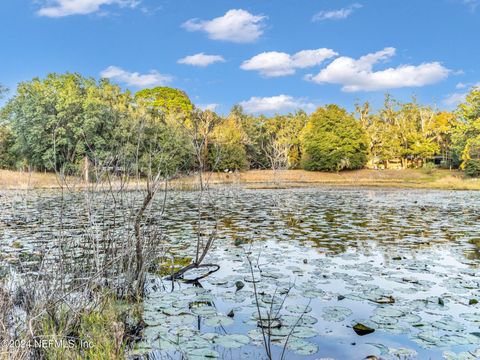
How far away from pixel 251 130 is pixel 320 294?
5555 cm

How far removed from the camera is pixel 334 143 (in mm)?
53719

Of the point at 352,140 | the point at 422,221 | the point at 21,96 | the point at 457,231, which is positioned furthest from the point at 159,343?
the point at 352,140

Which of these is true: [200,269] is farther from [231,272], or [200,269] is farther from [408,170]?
[408,170]

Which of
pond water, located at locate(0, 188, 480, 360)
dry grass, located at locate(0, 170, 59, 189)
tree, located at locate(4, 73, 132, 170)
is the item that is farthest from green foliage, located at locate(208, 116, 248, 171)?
pond water, located at locate(0, 188, 480, 360)

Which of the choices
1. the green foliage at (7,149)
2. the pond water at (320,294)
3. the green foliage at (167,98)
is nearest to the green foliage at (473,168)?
the green foliage at (167,98)

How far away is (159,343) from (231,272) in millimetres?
3125

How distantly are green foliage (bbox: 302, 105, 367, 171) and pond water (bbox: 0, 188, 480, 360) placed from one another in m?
42.4

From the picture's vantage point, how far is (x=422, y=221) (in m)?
13.3

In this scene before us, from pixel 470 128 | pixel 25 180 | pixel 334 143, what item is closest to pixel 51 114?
pixel 25 180

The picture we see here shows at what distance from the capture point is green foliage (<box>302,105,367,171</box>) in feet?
175

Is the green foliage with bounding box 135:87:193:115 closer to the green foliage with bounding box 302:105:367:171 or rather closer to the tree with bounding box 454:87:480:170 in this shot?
the green foliage with bounding box 302:105:367:171

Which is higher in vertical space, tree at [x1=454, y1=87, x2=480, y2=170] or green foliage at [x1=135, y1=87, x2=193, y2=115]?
green foliage at [x1=135, y1=87, x2=193, y2=115]

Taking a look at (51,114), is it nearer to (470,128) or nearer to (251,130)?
(251,130)

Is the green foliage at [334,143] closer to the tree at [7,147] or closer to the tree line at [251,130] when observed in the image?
the tree line at [251,130]
